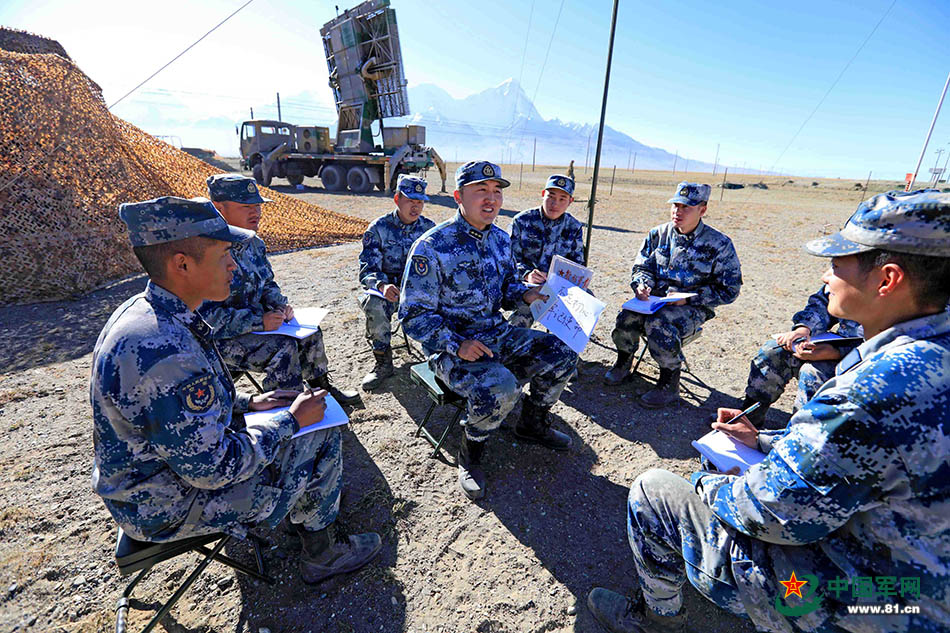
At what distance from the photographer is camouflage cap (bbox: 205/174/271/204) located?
10.7ft

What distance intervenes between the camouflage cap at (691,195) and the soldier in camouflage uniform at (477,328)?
1.68 m

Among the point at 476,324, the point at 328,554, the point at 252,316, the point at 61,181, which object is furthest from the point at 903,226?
the point at 61,181

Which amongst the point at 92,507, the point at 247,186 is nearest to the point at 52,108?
the point at 247,186

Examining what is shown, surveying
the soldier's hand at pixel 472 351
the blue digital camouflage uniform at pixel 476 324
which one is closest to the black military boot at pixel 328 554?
the blue digital camouflage uniform at pixel 476 324

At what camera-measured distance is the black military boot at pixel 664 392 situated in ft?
12.6

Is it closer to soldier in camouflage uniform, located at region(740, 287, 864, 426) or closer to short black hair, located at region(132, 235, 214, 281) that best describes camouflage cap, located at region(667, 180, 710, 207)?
soldier in camouflage uniform, located at region(740, 287, 864, 426)

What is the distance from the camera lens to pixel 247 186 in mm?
3334

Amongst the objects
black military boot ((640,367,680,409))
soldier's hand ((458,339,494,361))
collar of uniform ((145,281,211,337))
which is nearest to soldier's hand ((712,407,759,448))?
soldier's hand ((458,339,494,361))

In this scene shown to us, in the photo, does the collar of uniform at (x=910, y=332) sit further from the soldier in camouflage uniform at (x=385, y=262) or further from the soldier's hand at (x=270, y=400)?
the soldier in camouflage uniform at (x=385, y=262)

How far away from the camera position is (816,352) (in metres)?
2.96

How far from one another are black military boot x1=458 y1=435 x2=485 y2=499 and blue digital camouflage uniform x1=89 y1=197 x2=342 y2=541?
51.7 inches

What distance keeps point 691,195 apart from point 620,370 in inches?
69.3

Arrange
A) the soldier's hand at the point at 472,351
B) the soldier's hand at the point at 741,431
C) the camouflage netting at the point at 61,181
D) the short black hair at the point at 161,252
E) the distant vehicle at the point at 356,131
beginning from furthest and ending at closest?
the distant vehicle at the point at 356,131 < the camouflage netting at the point at 61,181 < the soldier's hand at the point at 472,351 < the soldier's hand at the point at 741,431 < the short black hair at the point at 161,252

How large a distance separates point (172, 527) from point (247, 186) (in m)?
2.58
